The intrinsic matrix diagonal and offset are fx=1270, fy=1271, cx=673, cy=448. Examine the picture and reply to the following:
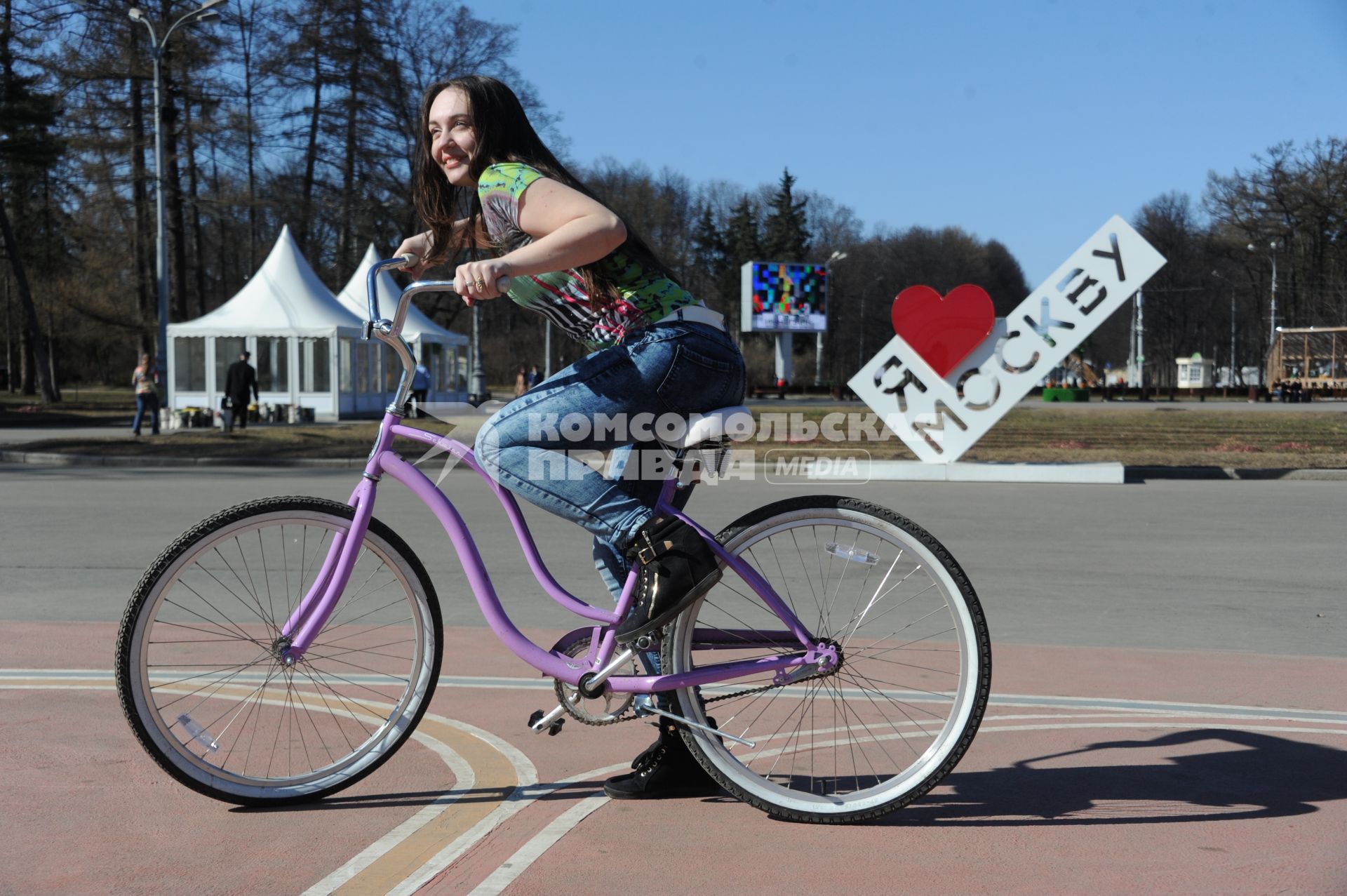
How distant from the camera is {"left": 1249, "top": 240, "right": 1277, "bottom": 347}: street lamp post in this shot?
6538cm

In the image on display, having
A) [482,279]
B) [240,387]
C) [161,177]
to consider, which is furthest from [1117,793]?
[161,177]

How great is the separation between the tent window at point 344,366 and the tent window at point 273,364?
137 centimetres

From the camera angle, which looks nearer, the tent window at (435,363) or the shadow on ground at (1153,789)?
the shadow on ground at (1153,789)

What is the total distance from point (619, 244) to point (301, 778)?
1.65 meters

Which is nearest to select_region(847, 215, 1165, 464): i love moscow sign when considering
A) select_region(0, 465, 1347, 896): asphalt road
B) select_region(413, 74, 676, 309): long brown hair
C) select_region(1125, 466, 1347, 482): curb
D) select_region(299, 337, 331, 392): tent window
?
select_region(1125, 466, 1347, 482): curb

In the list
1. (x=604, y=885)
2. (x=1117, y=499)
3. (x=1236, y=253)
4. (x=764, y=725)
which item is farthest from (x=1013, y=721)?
(x=1236, y=253)

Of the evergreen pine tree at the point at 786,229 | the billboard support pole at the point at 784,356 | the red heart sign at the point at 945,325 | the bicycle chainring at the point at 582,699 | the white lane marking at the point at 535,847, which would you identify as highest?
the evergreen pine tree at the point at 786,229

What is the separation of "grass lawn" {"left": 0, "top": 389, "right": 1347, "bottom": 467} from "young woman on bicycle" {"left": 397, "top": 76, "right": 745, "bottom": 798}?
12824mm

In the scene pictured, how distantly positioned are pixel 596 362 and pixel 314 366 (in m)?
32.3

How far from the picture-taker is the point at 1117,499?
565 inches

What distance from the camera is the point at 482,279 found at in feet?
9.62

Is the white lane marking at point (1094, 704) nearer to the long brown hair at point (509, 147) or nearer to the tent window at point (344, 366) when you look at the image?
the long brown hair at point (509, 147)

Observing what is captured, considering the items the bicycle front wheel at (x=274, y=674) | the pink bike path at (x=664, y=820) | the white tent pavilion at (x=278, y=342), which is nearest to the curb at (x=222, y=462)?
the white tent pavilion at (x=278, y=342)

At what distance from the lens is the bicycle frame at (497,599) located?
3.30 meters
